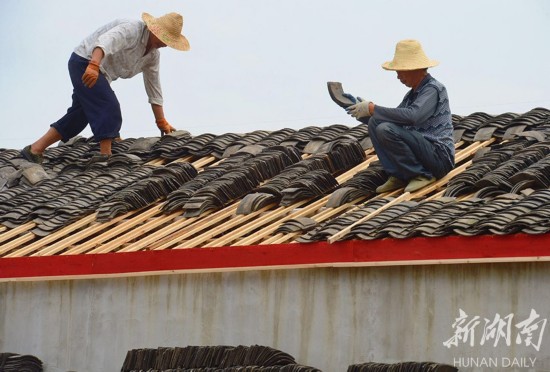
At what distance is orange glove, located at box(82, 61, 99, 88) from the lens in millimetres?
13750

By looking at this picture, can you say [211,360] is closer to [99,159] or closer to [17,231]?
[17,231]

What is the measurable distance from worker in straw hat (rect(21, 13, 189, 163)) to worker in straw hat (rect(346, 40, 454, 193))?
3083 mm

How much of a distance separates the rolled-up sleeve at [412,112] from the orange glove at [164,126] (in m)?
3.92

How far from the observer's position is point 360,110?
11.4 m

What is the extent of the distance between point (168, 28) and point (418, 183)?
392cm

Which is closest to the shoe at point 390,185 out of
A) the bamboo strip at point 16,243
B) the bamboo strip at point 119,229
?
the bamboo strip at point 119,229

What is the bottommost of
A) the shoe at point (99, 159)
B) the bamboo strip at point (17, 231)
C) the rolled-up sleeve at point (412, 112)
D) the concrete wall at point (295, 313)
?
the concrete wall at point (295, 313)

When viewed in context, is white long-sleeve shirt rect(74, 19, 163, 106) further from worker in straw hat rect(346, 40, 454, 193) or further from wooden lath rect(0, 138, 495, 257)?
worker in straw hat rect(346, 40, 454, 193)

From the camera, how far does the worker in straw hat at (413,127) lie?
11188 millimetres

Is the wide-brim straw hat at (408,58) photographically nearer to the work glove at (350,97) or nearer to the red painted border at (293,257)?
the work glove at (350,97)

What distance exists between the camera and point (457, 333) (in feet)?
29.5

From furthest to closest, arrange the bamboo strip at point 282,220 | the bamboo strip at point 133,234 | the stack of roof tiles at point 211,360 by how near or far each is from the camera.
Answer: the bamboo strip at point 133,234 < the bamboo strip at point 282,220 < the stack of roof tiles at point 211,360

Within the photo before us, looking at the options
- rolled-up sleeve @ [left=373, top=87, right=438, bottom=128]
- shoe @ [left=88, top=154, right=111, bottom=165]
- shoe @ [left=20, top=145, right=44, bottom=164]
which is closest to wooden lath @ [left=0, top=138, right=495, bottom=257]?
rolled-up sleeve @ [left=373, top=87, right=438, bottom=128]

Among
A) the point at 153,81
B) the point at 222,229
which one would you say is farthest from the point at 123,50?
the point at 222,229
